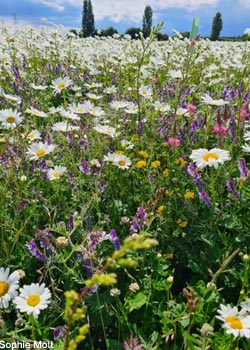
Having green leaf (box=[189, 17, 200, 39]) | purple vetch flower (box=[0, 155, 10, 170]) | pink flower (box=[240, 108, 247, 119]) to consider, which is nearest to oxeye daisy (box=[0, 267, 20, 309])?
purple vetch flower (box=[0, 155, 10, 170])

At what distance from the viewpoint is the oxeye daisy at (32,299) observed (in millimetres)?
1302

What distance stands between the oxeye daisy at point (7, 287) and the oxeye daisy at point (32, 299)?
3 cm

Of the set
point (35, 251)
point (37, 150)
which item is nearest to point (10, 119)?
point (37, 150)

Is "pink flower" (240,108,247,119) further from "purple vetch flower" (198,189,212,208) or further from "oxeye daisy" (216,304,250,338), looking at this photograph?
"oxeye daisy" (216,304,250,338)

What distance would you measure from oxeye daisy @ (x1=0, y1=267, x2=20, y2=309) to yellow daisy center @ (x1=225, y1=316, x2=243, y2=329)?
716 mm

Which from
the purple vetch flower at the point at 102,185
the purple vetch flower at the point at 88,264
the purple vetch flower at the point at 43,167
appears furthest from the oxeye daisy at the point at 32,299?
the purple vetch flower at the point at 43,167

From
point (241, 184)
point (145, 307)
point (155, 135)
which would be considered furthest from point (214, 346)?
point (155, 135)

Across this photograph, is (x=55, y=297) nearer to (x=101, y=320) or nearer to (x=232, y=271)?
(x=101, y=320)

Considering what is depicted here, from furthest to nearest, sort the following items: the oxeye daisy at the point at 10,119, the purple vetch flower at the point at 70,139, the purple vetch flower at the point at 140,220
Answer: the purple vetch flower at the point at 70,139, the oxeye daisy at the point at 10,119, the purple vetch flower at the point at 140,220

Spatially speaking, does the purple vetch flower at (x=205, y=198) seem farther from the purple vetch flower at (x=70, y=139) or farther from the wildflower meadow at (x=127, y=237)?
the purple vetch flower at (x=70, y=139)

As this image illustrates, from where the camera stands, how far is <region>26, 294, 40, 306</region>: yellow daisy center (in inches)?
52.5

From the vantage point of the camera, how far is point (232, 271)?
67.7 inches

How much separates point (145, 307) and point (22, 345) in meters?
0.52

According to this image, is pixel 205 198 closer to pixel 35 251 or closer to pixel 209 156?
pixel 209 156
